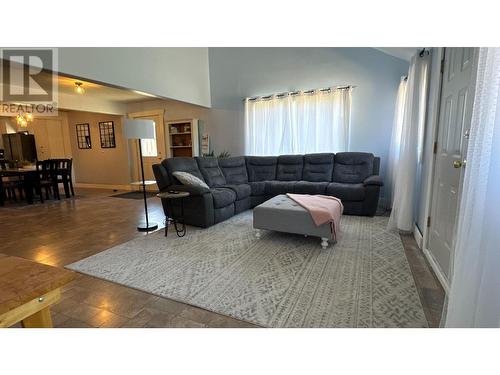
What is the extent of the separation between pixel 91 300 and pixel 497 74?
7.97ft

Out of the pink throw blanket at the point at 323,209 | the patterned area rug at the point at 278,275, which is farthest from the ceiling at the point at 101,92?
the pink throw blanket at the point at 323,209

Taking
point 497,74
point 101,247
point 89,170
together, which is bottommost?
point 101,247

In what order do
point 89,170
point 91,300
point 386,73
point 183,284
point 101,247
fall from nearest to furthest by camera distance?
1. point 91,300
2. point 183,284
3. point 101,247
4. point 386,73
5. point 89,170

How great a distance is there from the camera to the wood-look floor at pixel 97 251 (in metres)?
1.55

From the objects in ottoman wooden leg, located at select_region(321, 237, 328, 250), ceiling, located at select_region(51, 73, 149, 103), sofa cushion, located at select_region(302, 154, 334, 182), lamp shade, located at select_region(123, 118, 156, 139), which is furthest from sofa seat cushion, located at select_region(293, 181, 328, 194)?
ceiling, located at select_region(51, 73, 149, 103)

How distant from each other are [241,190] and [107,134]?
474 cm

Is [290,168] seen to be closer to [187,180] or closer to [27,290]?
[187,180]

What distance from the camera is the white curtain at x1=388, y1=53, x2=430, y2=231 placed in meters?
2.83

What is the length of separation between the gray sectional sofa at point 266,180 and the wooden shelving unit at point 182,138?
1.51m

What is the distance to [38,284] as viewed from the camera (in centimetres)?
67

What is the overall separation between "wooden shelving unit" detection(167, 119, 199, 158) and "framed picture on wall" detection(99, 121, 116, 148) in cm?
170
